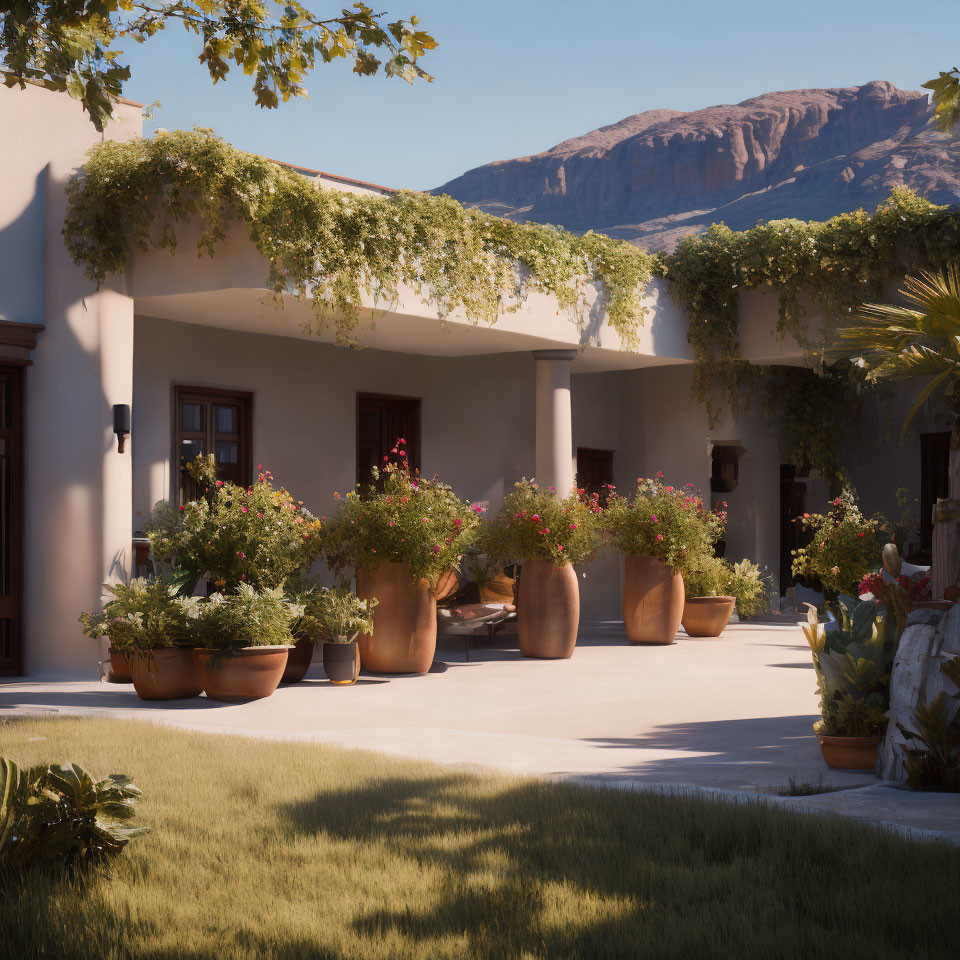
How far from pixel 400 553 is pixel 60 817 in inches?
216

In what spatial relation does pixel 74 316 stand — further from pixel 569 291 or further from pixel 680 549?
pixel 680 549

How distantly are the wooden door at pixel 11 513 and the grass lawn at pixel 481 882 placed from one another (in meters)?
4.81

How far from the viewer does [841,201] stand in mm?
72438

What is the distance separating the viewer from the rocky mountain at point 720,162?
79.8 meters

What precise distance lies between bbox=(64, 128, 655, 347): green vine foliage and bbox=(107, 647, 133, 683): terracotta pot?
2.87 m

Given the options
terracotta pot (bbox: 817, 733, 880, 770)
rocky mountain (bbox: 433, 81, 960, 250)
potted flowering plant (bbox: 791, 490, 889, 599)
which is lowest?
terracotta pot (bbox: 817, 733, 880, 770)

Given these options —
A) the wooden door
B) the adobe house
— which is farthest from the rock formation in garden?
the wooden door

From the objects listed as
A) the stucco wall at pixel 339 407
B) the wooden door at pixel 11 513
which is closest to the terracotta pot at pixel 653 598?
the stucco wall at pixel 339 407

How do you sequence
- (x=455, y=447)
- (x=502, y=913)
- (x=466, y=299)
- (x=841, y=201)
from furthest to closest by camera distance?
(x=841, y=201) < (x=455, y=447) < (x=466, y=299) < (x=502, y=913)

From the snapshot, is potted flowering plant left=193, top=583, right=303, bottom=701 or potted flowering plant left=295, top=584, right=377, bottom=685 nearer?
potted flowering plant left=193, top=583, right=303, bottom=701

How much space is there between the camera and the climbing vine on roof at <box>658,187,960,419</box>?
1195 centimetres

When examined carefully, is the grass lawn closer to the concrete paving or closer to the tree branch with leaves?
the concrete paving

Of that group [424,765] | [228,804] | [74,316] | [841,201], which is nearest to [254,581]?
[74,316]

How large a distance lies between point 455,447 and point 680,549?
3217 mm
